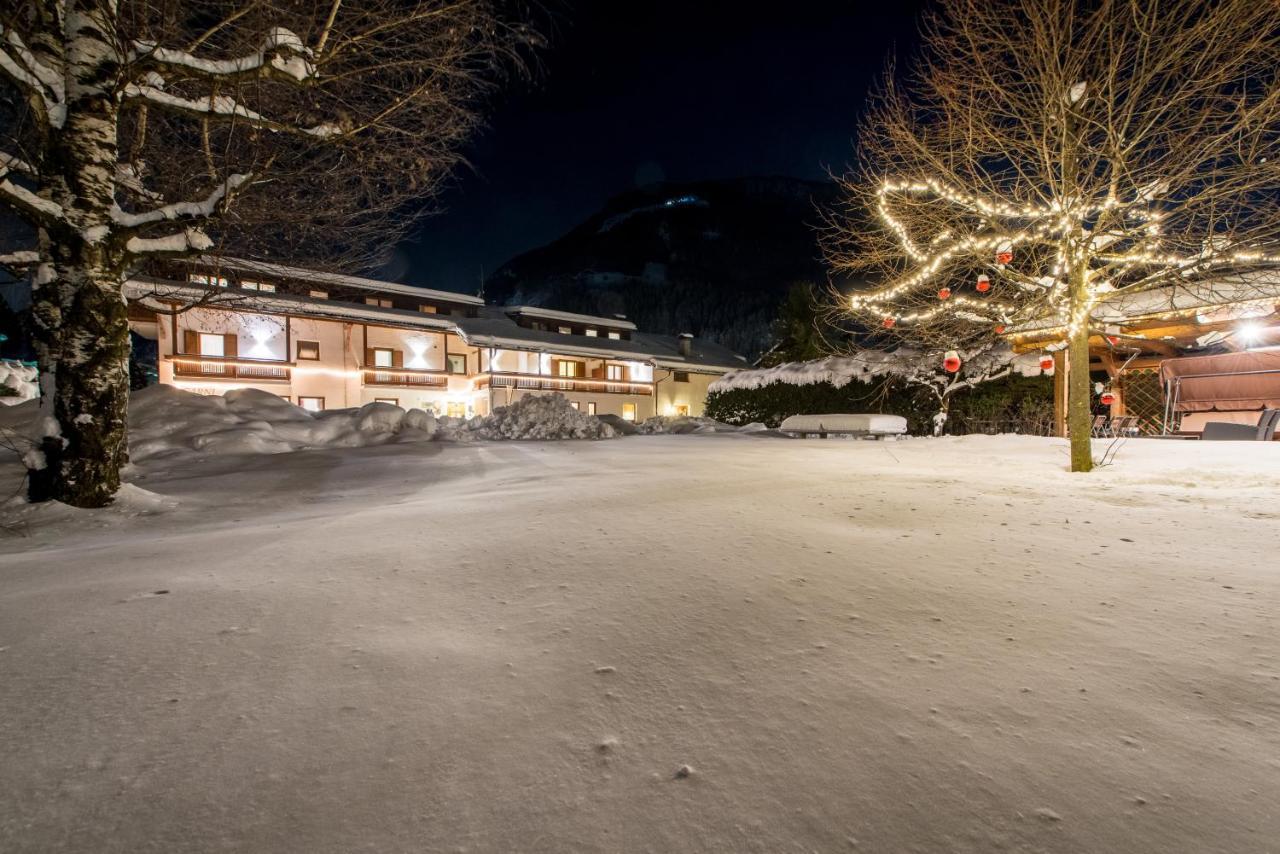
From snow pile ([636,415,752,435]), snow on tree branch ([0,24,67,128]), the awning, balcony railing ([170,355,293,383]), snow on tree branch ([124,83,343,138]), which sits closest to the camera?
snow on tree branch ([0,24,67,128])

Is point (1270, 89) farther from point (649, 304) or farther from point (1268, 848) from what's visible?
point (649, 304)

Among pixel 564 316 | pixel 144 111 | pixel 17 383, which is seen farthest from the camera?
pixel 564 316

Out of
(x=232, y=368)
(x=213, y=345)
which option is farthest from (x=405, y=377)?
(x=213, y=345)

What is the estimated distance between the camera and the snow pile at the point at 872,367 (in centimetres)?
1542

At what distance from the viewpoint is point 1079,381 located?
7.46m

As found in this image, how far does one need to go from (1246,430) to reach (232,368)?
32111 mm

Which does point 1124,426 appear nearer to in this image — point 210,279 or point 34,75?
point 34,75

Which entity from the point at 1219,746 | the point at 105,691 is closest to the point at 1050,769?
the point at 1219,746

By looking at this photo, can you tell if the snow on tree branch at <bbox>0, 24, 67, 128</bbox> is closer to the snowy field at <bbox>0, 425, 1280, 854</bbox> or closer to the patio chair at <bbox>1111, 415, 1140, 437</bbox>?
the snowy field at <bbox>0, 425, 1280, 854</bbox>

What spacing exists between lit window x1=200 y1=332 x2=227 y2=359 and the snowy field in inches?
926

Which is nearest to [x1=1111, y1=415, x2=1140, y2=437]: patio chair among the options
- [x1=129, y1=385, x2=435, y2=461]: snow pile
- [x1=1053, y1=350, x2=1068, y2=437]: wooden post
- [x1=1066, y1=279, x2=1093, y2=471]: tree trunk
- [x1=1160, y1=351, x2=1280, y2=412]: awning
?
[x1=1160, y1=351, x2=1280, y2=412]: awning

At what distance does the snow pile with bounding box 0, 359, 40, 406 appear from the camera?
50.8 ft

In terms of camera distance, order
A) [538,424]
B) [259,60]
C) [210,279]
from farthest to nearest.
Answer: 1. [538,424]
2. [210,279]
3. [259,60]

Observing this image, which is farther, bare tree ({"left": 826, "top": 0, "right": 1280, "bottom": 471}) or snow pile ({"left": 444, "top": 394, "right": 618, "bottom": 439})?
snow pile ({"left": 444, "top": 394, "right": 618, "bottom": 439})
